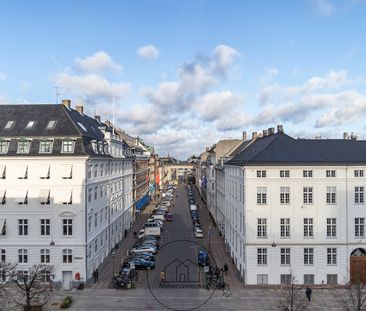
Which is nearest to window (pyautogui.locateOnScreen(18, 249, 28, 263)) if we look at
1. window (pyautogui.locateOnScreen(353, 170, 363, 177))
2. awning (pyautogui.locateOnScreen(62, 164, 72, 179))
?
awning (pyautogui.locateOnScreen(62, 164, 72, 179))

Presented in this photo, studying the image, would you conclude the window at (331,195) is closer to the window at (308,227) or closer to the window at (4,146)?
the window at (308,227)

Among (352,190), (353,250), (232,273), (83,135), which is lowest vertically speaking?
(232,273)

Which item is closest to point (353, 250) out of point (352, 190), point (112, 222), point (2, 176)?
point (352, 190)

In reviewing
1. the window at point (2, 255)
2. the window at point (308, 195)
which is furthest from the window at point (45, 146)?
the window at point (308, 195)

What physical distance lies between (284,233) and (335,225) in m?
5.37

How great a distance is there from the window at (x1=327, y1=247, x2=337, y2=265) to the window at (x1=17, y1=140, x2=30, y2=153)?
32.9 meters

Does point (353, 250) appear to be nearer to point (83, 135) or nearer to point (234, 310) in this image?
point (234, 310)

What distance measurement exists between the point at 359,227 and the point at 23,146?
35987mm

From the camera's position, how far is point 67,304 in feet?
125

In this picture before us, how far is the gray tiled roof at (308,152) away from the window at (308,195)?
2743 millimetres

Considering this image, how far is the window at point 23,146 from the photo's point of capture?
4525 cm

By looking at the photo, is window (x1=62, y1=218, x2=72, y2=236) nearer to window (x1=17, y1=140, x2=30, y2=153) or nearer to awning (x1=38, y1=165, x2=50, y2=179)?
awning (x1=38, y1=165, x2=50, y2=179)

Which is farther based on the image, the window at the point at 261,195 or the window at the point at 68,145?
the window at the point at 68,145

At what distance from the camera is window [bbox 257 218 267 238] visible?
4484 cm
